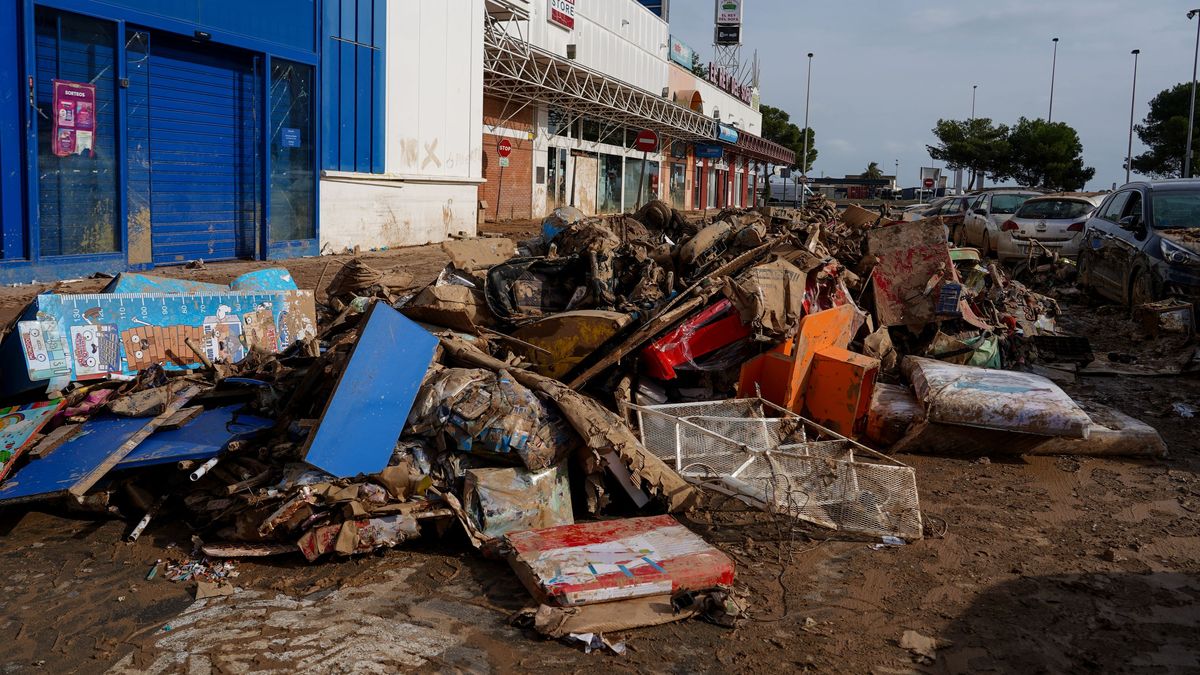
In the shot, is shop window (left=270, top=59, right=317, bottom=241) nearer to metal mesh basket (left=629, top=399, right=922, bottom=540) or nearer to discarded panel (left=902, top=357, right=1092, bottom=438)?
metal mesh basket (left=629, top=399, right=922, bottom=540)

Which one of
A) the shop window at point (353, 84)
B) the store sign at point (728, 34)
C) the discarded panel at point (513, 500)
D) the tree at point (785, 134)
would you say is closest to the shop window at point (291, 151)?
the shop window at point (353, 84)

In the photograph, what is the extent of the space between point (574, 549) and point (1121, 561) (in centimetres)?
280

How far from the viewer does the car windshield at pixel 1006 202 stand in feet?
57.2

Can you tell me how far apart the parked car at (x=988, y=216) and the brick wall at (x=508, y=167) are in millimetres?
10958

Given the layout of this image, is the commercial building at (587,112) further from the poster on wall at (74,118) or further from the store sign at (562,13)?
the poster on wall at (74,118)

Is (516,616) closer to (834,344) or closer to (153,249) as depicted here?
(834,344)

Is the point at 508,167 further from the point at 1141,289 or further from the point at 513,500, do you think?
the point at 513,500

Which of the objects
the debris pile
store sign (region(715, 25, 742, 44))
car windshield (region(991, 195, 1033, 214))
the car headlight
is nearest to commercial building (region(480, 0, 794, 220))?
store sign (region(715, 25, 742, 44))

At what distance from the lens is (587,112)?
25.9 meters

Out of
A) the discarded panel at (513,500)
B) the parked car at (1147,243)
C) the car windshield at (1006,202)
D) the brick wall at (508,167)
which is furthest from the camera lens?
the brick wall at (508,167)

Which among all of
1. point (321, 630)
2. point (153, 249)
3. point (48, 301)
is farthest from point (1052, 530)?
point (153, 249)

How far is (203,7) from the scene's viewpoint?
36.0 feet

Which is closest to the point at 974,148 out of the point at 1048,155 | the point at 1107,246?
the point at 1048,155

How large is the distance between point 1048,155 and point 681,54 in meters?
23.8
